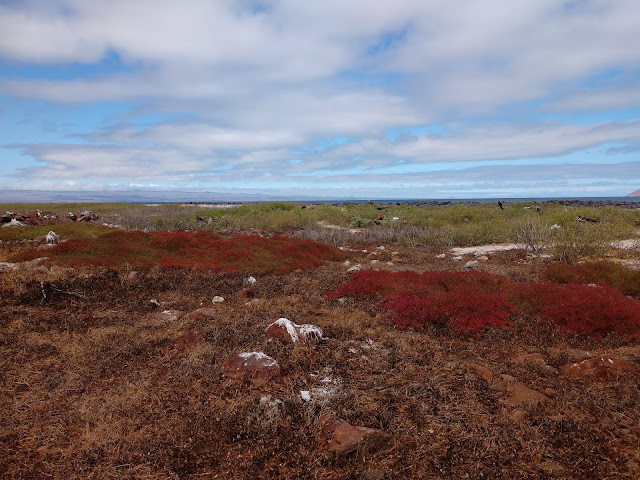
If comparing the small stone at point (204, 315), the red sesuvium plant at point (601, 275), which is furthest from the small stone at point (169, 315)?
the red sesuvium plant at point (601, 275)

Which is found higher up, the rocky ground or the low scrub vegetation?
the low scrub vegetation

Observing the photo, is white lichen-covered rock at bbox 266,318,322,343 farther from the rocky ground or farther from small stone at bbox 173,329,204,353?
small stone at bbox 173,329,204,353

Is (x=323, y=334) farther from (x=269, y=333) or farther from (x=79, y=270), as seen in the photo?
(x=79, y=270)

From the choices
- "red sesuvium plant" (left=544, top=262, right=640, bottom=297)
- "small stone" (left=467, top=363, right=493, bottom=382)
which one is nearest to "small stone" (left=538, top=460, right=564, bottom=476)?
"small stone" (left=467, top=363, right=493, bottom=382)

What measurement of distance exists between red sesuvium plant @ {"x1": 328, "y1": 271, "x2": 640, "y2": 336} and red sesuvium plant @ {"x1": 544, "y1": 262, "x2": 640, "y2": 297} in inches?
82.2

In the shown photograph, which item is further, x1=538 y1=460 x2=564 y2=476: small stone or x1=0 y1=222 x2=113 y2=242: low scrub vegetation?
x1=0 y1=222 x2=113 y2=242: low scrub vegetation

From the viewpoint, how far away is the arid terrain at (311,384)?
3.80 m

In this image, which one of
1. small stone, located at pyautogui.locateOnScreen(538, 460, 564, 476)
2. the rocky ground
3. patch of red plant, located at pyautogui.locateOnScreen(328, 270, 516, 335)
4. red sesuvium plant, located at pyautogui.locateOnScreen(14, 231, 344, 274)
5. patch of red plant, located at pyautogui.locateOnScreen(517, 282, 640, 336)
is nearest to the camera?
small stone, located at pyautogui.locateOnScreen(538, 460, 564, 476)

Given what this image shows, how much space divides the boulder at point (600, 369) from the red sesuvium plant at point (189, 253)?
29.5 feet

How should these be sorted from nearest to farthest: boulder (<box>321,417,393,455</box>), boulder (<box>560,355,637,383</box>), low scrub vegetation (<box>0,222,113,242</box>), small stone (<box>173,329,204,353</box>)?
boulder (<box>321,417,393,455</box>) < boulder (<box>560,355,637,383</box>) < small stone (<box>173,329,204,353</box>) < low scrub vegetation (<box>0,222,113,242</box>)

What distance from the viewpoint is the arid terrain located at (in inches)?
150

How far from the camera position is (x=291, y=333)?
664 centimetres

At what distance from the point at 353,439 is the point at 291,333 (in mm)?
2853

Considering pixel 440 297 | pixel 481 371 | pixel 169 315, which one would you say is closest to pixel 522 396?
pixel 481 371
